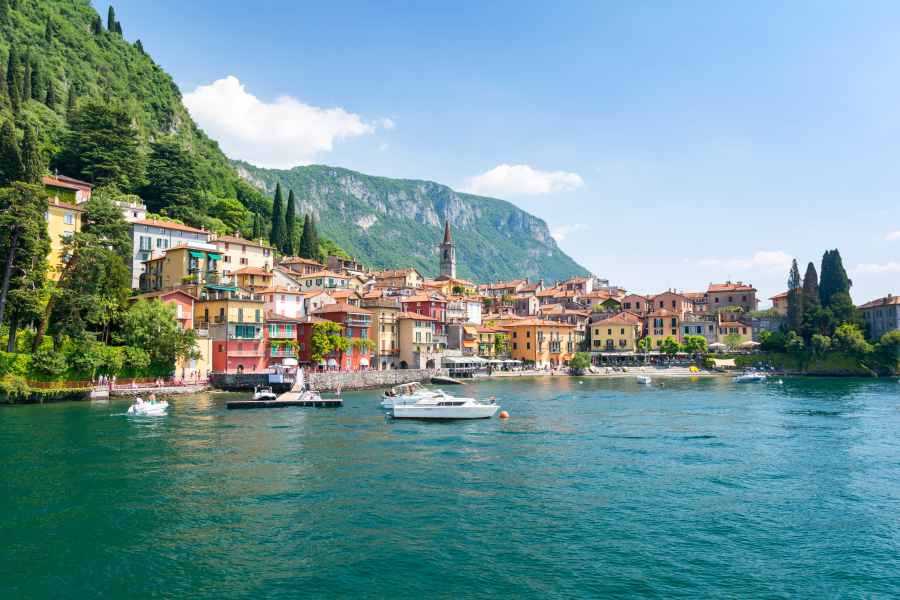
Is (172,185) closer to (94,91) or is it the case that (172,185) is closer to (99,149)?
(99,149)

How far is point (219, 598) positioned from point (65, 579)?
433 centimetres

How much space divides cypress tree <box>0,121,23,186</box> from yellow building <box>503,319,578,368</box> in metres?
70.7

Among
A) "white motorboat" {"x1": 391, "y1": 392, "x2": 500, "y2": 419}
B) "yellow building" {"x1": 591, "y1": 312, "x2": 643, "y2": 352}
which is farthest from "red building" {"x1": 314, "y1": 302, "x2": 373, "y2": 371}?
"yellow building" {"x1": 591, "y1": 312, "x2": 643, "y2": 352}

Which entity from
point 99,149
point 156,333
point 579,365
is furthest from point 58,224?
point 579,365

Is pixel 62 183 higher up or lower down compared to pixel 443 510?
higher up

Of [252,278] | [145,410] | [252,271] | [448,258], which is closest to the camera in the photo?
[145,410]

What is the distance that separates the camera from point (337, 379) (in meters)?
67.1

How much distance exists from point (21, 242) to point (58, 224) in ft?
45.6

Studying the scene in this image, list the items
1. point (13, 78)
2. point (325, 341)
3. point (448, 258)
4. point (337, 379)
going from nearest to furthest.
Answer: point (337, 379) → point (325, 341) → point (13, 78) → point (448, 258)

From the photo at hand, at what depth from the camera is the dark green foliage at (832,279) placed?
97.1m

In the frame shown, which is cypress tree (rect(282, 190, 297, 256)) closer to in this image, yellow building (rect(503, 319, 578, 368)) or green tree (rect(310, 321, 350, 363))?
yellow building (rect(503, 319, 578, 368))

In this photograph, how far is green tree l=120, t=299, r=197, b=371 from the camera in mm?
55094

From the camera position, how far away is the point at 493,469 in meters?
27.6

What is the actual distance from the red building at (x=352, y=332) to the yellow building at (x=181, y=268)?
1362cm
